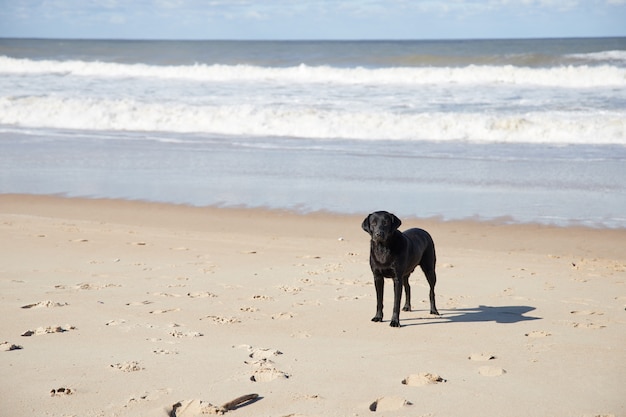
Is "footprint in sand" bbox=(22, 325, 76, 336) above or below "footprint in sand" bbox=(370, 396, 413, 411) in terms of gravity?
above

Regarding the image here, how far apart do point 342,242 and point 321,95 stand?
18.8 meters

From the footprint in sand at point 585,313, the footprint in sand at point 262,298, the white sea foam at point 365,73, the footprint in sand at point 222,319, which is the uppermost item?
the white sea foam at point 365,73

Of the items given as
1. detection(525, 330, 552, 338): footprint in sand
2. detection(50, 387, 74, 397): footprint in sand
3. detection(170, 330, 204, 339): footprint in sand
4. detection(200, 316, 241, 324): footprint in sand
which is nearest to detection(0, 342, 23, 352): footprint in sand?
detection(50, 387, 74, 397): footprint in sand

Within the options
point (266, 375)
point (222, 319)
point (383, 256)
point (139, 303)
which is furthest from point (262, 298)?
point (266, 375)

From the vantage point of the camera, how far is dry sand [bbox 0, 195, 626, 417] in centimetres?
448

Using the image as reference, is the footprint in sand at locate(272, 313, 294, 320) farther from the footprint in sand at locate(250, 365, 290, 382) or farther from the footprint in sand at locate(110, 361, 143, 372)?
the footprint in sand at locate(110, 361, 143, 372)

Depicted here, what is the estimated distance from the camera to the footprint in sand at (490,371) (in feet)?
16.2

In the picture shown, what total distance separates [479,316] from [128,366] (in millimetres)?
3097

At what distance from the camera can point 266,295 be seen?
Result: 280 inches

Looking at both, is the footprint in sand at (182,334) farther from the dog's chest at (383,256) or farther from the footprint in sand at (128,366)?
the dog's chest at (383,256)

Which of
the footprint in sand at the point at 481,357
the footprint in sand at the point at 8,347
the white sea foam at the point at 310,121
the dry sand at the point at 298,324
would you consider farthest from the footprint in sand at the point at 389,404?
the white sea foam at the point at 310,121

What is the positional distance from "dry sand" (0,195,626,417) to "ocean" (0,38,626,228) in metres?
2.00

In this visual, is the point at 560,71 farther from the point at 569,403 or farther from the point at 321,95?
the point at 569,403

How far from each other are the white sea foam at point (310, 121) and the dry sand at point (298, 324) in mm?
10053
